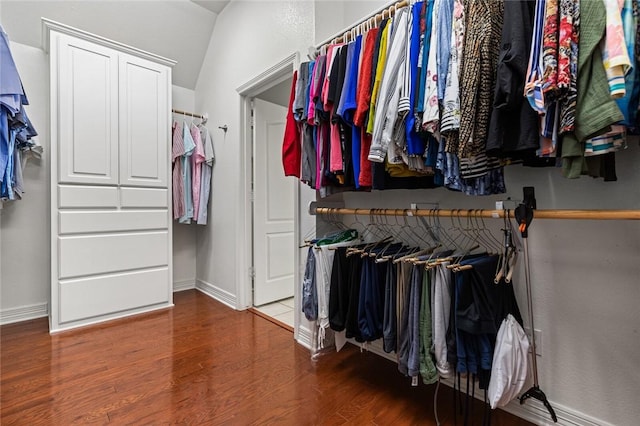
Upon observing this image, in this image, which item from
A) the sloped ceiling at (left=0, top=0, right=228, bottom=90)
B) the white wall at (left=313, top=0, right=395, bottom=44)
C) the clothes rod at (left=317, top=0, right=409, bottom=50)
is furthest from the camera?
the sloped ceiling at (left=0, top=0, right=228, bottom=90)

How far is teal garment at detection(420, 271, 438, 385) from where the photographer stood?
4.16 ft

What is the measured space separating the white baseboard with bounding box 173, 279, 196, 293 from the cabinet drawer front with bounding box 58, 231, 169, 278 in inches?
26.7

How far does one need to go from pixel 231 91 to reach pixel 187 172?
0.98m

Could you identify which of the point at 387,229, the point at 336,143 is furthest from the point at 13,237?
the point at 387,229

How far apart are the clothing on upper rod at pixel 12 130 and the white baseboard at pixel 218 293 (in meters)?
1.80

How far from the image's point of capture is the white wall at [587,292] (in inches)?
44.2

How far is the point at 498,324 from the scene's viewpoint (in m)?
1.15

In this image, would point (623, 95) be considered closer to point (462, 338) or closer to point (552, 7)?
point (552, 7)

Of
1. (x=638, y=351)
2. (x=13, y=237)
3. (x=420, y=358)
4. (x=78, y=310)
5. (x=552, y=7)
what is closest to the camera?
(x=552, y=7)

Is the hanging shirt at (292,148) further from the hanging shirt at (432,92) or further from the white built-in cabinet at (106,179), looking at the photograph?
the white built-in cabinet at (106,179)

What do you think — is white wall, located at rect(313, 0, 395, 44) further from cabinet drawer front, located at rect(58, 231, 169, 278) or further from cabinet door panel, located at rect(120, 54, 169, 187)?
cabinet drawer front, located at rect(58, 231, 169, 278)

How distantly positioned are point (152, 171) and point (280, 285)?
5.52 ft

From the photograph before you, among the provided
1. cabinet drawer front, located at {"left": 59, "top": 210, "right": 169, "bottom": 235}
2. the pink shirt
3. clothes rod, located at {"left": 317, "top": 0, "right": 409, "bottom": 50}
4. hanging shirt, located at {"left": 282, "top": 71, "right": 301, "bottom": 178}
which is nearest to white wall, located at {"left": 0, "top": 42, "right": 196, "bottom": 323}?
cabinet drawer front, located at {"left": 59, "top": 210, "right": 169, "bottom": 235}

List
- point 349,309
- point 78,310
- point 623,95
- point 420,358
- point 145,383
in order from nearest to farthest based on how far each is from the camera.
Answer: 1. point 623,95
2. point 420,358
3. point 349,309
4. point 145,383
5. point 78,310
